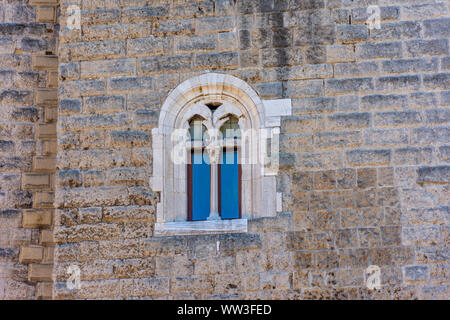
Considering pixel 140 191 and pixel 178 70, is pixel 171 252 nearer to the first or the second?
pixel 140 191

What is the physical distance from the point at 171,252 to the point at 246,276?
2.55 ft

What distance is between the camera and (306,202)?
6.71 meters

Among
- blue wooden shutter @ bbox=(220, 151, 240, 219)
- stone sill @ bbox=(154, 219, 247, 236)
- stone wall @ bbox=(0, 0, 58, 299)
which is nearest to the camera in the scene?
stone sill @ bbox=(154, 219, 247, 236)

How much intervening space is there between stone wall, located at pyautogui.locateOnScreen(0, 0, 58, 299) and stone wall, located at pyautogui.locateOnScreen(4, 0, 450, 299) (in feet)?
2.02

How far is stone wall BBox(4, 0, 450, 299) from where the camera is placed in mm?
6578

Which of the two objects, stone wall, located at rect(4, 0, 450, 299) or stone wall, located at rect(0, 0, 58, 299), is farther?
stone wall, located at rect(0, 0, 58, 299)

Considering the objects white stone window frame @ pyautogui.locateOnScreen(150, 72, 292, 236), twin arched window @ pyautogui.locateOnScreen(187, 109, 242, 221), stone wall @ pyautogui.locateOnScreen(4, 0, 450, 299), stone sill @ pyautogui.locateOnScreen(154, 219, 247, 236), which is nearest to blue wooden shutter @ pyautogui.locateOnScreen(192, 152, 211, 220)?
twin arched window @ pyautogui.locateOnScreen(187, 109, 242, 221)

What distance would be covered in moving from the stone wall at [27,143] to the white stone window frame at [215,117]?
142cm

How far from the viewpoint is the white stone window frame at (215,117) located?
6.79m

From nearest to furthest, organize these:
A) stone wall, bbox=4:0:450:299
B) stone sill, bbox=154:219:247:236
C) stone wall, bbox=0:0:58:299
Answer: stone wall, bbox=4:0:450:299 < stone sill, bbox=154:219:247:236 < stone wall, bbox=0:0:58:299

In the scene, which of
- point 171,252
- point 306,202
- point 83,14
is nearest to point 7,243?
point 171,252

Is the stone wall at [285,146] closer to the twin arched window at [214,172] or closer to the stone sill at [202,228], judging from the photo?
the stone sill at [202,228]

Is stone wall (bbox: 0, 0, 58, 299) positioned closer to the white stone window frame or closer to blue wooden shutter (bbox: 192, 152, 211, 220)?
the white stone window frame
